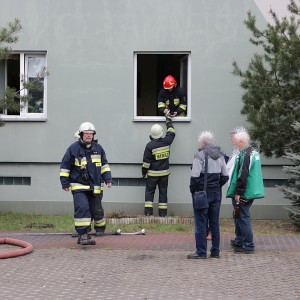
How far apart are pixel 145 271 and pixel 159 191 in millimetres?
4981

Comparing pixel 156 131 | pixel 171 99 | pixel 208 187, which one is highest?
pixel 171 99

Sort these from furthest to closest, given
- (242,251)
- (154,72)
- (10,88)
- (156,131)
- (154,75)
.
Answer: (154,75) < (154,72) < (156,131) < (10,88) < (242,251)

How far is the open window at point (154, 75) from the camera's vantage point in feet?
44.6

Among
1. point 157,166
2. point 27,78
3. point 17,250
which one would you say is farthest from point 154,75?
point 17,250

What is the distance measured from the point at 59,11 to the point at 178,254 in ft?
21.6

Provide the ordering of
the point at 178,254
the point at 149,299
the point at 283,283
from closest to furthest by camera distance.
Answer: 1. the point at 149,299
2. the point at 283,283
3. the point at 178,254

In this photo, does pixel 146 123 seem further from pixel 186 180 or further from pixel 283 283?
pixel 283 283

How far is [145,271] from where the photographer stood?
27.0 ft

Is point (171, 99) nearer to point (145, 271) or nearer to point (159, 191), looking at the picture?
point (159, 191)

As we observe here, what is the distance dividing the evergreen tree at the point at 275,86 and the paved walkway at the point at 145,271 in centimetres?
219

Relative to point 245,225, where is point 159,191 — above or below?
above

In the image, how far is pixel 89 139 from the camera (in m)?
9.80

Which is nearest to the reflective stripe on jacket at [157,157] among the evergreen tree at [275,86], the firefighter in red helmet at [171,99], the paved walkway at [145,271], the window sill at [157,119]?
the window sill at [157,119]

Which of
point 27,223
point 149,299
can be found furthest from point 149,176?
point 149,299
